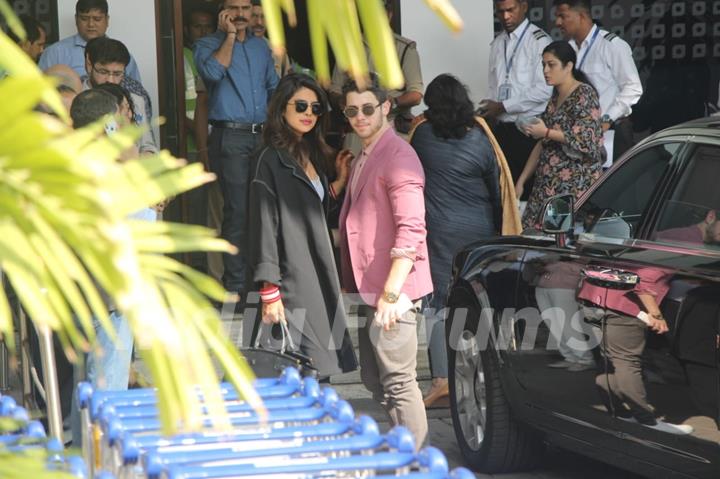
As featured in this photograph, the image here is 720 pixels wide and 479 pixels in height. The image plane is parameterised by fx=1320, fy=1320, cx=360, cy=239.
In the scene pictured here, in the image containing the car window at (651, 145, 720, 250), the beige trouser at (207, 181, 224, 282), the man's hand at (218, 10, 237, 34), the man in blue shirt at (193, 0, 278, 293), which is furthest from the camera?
the beige trouser at (207, 181, 224, 282)

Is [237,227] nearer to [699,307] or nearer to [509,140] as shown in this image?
[509,140]

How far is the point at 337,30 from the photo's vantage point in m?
1.11

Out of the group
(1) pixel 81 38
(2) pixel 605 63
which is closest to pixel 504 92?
(2) pixel 605 63

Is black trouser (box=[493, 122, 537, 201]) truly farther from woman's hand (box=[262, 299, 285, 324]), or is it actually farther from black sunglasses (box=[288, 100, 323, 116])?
woman's hand (box=[262, 299, 285, 324])

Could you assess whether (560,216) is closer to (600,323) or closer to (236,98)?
(600,323)

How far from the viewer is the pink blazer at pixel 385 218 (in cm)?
575

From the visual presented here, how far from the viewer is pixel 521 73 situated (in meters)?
10.3

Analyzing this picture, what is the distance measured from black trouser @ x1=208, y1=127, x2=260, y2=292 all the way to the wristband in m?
4.02

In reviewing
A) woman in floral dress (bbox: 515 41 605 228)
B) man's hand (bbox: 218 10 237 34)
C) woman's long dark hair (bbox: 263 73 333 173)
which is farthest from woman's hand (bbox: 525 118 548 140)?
woman's long dark hair (bbox: 263 73 333 173)

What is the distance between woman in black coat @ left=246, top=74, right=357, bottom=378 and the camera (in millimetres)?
5992

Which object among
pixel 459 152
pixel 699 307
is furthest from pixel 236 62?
pixel 699 307

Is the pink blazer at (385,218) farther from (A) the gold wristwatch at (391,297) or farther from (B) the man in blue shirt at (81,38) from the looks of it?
(B) the man in blue shirt at (81,38)

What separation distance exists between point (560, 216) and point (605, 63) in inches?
174

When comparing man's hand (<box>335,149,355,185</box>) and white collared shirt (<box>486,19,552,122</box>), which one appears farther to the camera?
white collared shirt (<box>486,19,552,122</box>)
